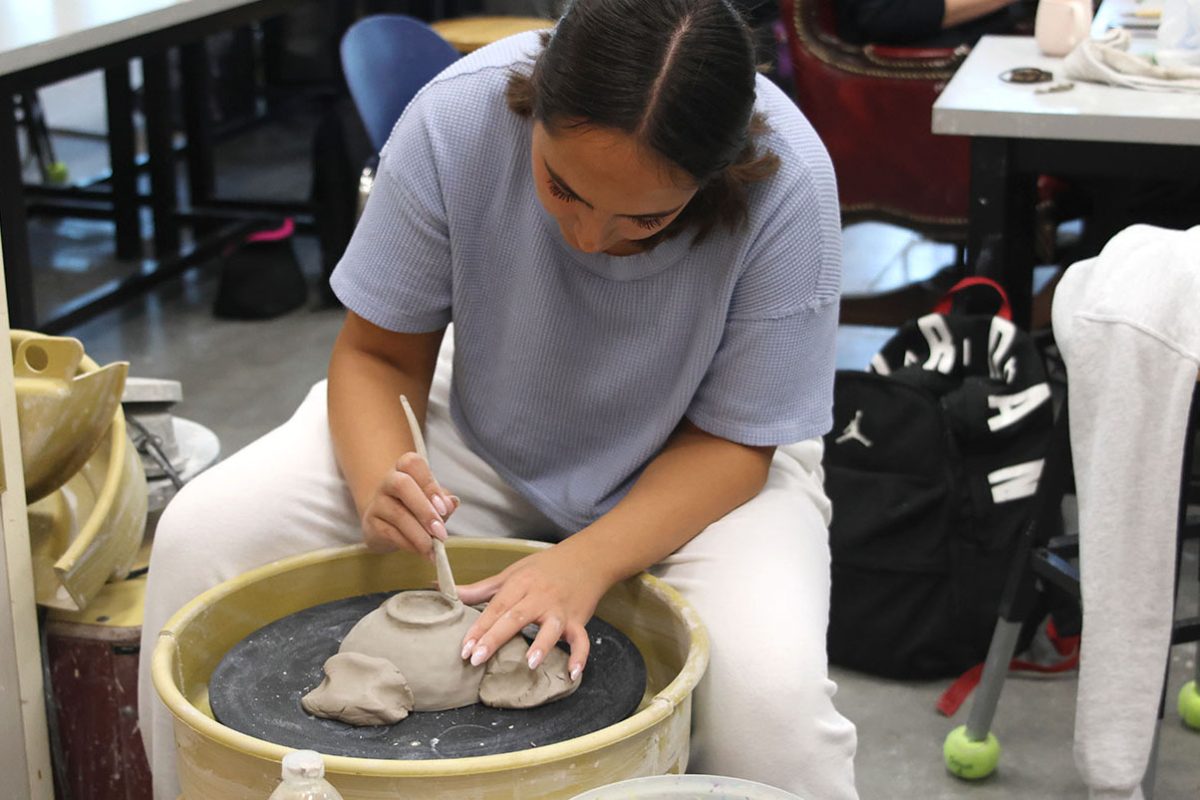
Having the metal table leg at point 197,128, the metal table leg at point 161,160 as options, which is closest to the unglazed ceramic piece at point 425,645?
the metal table leg at point 161,160

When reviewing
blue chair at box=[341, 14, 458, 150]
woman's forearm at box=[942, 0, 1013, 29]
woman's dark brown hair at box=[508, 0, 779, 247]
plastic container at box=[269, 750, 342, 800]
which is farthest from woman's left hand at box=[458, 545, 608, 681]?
woman's forearm at box=[942, 0, 1013, 29]

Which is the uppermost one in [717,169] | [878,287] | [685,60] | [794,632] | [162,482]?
[685,60]

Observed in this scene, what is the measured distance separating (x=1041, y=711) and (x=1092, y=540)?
62 cm

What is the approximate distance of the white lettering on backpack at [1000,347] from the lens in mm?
2186

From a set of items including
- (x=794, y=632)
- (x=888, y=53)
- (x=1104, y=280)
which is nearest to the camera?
(x=794, y=632)

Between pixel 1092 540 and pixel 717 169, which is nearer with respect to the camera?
pixel 717 169

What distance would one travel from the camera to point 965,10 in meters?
3.34

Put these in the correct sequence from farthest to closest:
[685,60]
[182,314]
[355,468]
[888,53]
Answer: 1. [182,314]
2. [888,53]
3. [355,468]
4. [685,60]

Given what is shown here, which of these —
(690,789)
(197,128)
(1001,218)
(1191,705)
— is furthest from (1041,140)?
(197,128)

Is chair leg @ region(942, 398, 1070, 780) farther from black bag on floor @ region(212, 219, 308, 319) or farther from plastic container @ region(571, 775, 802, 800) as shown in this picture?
black bag on floor @ region(212, 219, 308, 319)

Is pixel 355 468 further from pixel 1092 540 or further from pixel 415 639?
pixel 1092 540

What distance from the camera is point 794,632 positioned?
1273mm

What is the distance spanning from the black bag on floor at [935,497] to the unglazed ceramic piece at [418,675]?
102 centimetres

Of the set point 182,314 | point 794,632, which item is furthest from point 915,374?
point 182,314
